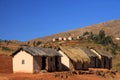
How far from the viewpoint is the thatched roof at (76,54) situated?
41125 mm

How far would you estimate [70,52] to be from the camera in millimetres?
42125

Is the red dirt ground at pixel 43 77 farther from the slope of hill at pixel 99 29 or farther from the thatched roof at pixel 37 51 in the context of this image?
the slope of hill at pixel 99 29

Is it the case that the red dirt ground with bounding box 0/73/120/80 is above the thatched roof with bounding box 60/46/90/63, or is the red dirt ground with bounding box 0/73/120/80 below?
below

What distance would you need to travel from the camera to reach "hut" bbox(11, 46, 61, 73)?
3578 cm

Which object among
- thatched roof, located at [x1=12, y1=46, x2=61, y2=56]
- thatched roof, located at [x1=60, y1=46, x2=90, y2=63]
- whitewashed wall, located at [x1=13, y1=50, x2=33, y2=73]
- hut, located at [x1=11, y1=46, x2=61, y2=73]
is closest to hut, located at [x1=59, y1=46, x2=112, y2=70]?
thatched roof, located at [x1=60, y1=46, x2=90, y2=63]

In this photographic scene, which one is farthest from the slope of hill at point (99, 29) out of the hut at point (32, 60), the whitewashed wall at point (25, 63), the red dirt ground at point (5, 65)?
the whitewashed wall at point (25, 63)

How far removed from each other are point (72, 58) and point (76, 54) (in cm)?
177

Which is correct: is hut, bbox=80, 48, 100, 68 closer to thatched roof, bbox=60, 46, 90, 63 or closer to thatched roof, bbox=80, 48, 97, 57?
thatched roof, bbox=80, 48, 97, 57

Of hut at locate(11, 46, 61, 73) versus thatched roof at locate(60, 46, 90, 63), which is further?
thatched roof at locate(60, 46, 90, 63)

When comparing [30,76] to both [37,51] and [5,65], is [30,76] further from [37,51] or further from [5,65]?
[5,65]

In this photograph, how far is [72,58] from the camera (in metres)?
40.8

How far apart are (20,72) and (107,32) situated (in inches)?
5058

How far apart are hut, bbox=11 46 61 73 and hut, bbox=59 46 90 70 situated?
7.87 feet

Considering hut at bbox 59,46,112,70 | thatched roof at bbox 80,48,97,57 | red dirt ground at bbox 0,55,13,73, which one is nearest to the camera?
red dirt ground at bbox 0,55,13,73
